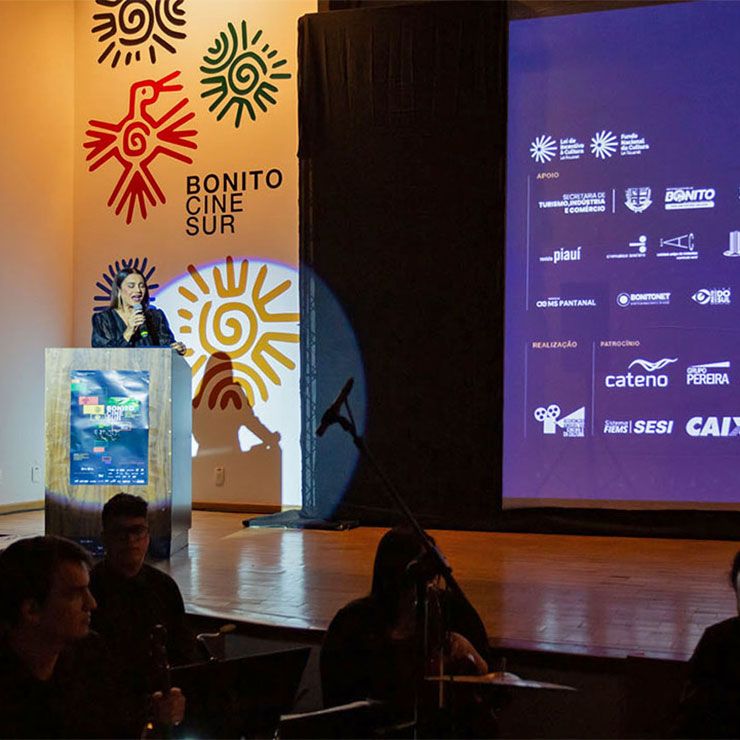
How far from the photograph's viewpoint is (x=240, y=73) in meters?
7.13

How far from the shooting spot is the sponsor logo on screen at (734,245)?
557 centimetres

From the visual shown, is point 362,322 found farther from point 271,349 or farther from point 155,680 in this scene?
point 155,680

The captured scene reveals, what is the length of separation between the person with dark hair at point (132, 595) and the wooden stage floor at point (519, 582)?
3.03 feet

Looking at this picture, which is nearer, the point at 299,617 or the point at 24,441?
the point at 299,617

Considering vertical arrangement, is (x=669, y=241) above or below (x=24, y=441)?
above

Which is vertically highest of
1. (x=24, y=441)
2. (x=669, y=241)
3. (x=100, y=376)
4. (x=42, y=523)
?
(x=669, y=241)

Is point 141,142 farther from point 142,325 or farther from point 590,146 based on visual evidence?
point 590,146

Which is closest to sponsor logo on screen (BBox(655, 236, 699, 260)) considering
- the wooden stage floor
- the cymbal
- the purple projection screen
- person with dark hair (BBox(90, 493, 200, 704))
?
the purple projection screen

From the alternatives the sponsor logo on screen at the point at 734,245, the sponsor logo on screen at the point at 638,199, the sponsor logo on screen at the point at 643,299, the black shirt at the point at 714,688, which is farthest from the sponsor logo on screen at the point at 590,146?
the black shirt at the point at 714,688

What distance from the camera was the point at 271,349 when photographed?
697 centimetres

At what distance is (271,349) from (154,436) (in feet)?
7.00

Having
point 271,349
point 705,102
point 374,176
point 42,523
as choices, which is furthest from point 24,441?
point 705,102

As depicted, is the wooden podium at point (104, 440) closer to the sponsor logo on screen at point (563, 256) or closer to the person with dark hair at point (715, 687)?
the sponsor logo on screen at point (563, 256)

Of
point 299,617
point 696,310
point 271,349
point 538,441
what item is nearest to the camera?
point 299,617
